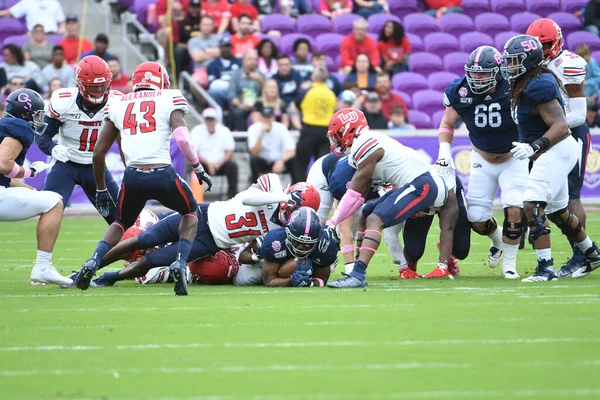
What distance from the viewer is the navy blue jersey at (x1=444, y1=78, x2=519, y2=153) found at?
8734mm

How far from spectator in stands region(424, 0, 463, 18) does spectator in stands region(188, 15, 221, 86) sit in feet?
14.9

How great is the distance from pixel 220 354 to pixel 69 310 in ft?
6.25

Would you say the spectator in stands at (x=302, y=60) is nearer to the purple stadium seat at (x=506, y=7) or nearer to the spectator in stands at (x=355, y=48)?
the spectator in stands at (x=355, y=48)

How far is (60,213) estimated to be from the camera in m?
8.08

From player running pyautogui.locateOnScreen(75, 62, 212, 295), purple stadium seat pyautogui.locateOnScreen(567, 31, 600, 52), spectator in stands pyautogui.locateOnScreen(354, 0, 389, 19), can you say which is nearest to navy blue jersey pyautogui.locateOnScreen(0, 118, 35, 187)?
player running pyautogui.locateOnScreen(75, 62, 212, 295)

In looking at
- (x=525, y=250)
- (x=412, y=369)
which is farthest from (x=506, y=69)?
(x=412, y=369)

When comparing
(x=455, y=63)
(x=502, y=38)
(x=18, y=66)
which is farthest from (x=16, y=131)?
(x=502, y=38)

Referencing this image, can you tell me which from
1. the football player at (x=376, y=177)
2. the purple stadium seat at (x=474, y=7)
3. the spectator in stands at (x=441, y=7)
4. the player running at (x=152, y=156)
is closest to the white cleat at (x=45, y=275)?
the player running at (x=152, y=156)

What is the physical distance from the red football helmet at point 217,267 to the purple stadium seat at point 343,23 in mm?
10778

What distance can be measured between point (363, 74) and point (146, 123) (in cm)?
973

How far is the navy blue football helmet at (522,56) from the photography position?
8016 mm

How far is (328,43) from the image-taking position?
1814 cm

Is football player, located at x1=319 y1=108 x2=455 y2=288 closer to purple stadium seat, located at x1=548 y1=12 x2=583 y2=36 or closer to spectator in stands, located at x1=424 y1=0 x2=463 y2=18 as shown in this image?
spectator in stands, located at x1=424 y1=0 x2=463 y2=18

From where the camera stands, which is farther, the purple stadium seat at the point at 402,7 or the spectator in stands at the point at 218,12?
the purple stadium seat at the point at 402,7
